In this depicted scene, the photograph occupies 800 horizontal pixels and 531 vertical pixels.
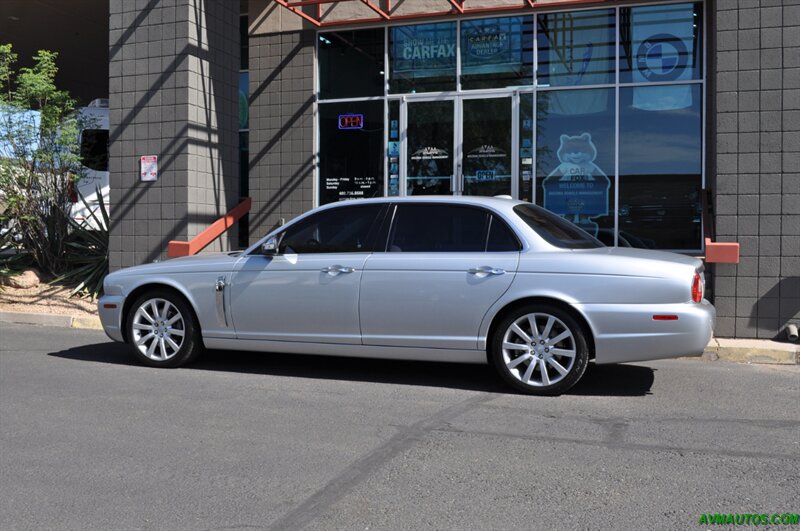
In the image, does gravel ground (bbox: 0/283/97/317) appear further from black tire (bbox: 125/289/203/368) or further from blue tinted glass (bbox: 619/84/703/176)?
blue tinted glass (bbox: 619/84/703/176)

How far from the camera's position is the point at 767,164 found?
8.70 m

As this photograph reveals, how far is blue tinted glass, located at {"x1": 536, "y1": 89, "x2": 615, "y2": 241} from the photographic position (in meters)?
11.1

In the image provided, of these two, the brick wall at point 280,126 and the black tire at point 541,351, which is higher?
the brick wall at point 280,126

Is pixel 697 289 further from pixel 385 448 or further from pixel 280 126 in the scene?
pixel 280 126

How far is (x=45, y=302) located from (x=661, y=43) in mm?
9793

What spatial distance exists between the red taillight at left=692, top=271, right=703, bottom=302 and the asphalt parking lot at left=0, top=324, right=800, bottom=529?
2.71 feet

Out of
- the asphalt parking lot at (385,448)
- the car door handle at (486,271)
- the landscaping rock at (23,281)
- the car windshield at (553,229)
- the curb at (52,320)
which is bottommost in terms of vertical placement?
the asphalt parking lot at (385,448)

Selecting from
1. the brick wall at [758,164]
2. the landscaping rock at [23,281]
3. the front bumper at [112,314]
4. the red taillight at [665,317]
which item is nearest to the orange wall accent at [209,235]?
the landscaping rock at [23,281]

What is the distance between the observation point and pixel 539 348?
234 inches

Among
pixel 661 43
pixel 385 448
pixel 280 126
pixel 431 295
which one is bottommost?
pixel 385 448

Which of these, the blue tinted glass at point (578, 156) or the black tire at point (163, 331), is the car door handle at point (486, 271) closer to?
the black tire at point (163, 331)

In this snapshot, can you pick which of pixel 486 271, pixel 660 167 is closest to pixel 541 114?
pixel 660 167

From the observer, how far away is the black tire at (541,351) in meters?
5.86

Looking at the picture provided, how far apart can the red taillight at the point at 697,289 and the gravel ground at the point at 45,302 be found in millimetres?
7878
